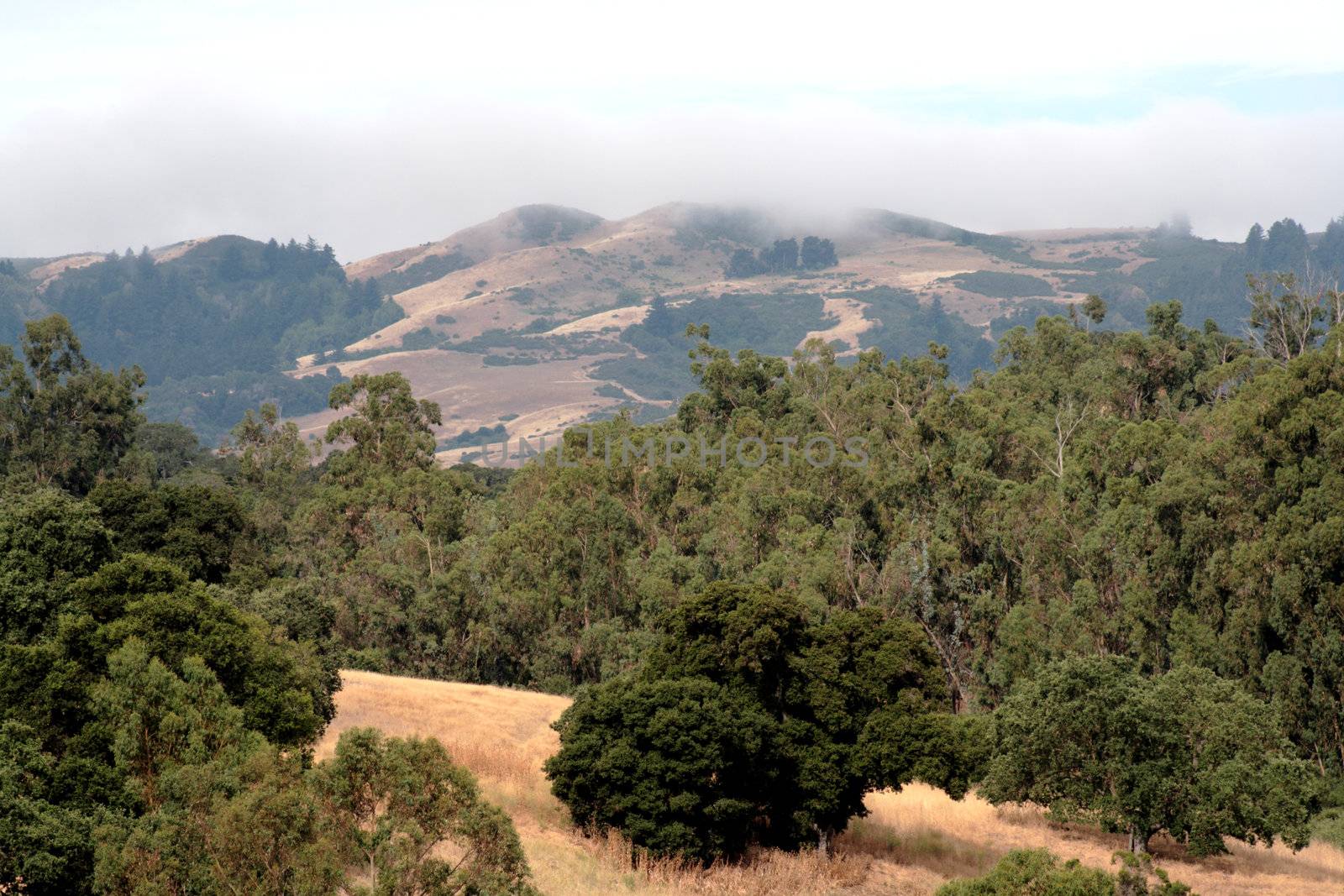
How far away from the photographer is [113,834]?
20609 mm

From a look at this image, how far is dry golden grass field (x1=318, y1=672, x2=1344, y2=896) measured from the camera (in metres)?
30.1

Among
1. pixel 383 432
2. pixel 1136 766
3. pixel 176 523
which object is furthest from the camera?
pixel 383 432

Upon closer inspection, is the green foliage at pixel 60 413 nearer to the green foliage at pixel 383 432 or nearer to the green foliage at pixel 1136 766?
the green foliage at pixel 383 432

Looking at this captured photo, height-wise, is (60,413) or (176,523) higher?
(60,413)

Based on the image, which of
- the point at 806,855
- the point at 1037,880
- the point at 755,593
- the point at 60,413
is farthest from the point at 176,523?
the point at 60,413

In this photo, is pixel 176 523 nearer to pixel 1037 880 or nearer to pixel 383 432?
pixel 383 432

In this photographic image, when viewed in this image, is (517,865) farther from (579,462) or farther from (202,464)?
(202,464)

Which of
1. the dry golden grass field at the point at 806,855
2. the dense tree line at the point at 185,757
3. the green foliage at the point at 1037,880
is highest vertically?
the dense tree line at the point at 185,757

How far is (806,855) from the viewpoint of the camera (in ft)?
107

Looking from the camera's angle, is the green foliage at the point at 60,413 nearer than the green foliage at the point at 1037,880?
No

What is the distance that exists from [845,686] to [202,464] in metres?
111

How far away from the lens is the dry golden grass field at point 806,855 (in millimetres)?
30078

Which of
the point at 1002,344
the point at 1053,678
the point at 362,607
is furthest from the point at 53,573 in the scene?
the point at 1002,344

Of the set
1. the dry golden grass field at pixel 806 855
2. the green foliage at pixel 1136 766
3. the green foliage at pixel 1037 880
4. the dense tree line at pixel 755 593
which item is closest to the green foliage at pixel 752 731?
the dense tree line at pixel 755 593
